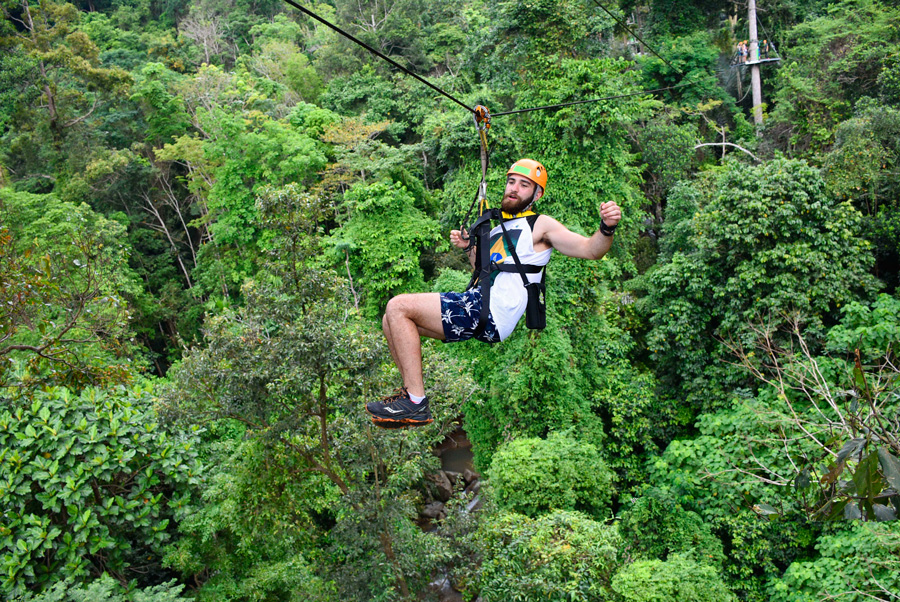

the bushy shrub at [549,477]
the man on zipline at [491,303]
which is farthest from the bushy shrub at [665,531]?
the man on zipline at [491,303]

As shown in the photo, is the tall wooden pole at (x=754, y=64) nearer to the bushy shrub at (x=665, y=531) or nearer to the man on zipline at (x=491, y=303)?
the bushy shrub at (x=665, y=531)

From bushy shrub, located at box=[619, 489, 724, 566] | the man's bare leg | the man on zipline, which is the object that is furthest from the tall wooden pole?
the man's bare leg

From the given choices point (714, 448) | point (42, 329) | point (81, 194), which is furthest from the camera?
point (81, 194)

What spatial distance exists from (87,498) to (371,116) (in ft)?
50.0

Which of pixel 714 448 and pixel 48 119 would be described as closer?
pixel 714 448

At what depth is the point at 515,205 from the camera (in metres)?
3.11

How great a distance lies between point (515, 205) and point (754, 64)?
17740mm

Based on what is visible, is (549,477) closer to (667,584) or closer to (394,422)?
(667,584)

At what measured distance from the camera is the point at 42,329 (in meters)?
5.12

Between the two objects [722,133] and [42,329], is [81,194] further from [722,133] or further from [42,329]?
[722,133]

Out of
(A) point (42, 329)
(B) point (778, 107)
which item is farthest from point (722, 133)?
(A) point (42, 329)

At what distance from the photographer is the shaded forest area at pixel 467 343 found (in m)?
5.86

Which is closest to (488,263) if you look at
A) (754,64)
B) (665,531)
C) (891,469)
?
(891,469)

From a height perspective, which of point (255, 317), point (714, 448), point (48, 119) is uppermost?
point (48, 119)
